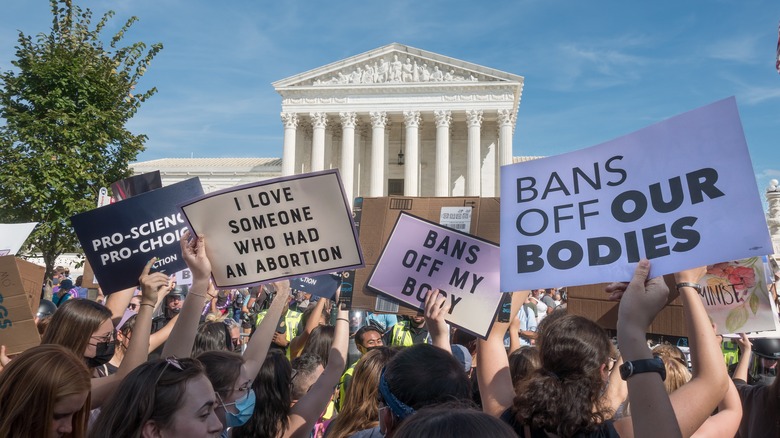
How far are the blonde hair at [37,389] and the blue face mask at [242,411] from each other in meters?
0.66

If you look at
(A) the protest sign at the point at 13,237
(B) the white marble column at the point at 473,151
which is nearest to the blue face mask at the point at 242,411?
(A) the protest sign at the point at 13,237

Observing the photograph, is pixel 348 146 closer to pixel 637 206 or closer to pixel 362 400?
pixel 362 400

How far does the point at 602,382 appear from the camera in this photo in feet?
8.47

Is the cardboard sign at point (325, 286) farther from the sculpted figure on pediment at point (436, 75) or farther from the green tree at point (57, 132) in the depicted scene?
the sculpted figure on pediment at point (436, 75)

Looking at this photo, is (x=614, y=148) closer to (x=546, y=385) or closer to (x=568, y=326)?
(x=568, y=326)

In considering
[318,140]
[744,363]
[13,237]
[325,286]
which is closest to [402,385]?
[744,363]

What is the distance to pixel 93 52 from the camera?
15.8m

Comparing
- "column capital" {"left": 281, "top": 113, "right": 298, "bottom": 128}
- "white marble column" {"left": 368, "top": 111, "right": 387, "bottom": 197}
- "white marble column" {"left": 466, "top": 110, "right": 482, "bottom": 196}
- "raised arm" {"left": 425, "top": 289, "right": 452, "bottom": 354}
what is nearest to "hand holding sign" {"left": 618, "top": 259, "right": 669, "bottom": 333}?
"raised arm" {"left": 425, "top": 289, "right": 452, "bottom": 354}

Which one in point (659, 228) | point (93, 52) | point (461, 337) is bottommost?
point (461, 337)

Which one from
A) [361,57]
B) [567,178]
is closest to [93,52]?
[567,178]

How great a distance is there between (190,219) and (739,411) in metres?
3.11

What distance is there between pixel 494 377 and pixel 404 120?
4585 cm

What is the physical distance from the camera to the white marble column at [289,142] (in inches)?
1853

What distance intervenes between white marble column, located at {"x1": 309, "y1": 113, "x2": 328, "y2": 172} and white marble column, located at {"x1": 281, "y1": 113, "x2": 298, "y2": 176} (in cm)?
148
